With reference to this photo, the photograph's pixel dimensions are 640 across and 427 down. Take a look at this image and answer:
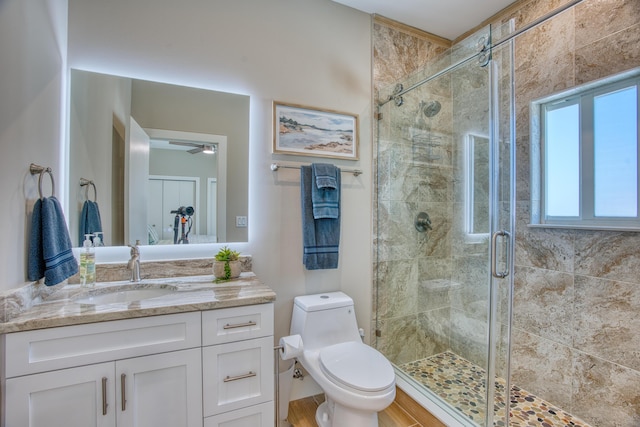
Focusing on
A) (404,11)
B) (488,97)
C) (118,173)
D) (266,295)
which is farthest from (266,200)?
→ (404,11)

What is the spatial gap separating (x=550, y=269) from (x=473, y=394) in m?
0.93

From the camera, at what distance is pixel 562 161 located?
6.18ft

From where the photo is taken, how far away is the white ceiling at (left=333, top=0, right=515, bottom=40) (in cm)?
206

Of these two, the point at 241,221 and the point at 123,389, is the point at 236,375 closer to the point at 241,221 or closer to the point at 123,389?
the point at 123,389

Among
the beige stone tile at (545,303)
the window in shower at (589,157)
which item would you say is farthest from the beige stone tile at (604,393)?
the window in shower at (589,157)

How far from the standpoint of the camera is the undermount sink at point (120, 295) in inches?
Result: 54.0

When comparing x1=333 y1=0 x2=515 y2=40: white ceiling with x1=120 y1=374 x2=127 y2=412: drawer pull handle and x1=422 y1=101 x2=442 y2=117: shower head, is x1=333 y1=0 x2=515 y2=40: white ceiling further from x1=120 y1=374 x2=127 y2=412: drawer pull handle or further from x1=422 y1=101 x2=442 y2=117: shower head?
x1=120 y1=374 x2=127 y2=412: drawer pull handle

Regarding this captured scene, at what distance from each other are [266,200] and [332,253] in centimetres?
56

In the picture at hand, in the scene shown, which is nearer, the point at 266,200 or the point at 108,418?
the point at 108,418

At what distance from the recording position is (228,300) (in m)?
1.24

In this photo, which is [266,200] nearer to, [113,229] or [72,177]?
[113,229]

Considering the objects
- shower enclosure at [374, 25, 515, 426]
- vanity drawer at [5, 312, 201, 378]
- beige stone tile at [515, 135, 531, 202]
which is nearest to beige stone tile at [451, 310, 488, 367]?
shower enclosure at [374, 25, 515, 426]

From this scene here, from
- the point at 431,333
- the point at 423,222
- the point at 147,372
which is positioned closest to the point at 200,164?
the point at 147,372

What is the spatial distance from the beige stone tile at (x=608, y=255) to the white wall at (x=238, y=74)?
127 cm
